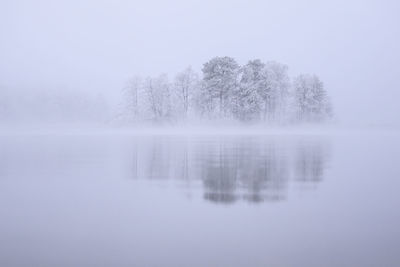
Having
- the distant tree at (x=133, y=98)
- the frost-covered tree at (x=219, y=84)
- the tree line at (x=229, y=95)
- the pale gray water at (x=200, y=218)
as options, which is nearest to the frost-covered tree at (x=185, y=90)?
the tree line at (x=229, y=95)

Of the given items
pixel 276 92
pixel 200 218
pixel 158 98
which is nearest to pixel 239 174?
pixel 200 218

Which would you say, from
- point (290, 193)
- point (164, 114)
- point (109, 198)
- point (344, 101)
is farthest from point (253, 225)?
point (344, 101)

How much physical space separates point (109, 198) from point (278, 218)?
472 cm

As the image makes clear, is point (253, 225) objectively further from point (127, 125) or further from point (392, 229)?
point (127, 125)

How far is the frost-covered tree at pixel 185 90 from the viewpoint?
2758 inches

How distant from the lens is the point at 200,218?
7902 mm

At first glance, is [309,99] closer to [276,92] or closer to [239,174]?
[276,92]

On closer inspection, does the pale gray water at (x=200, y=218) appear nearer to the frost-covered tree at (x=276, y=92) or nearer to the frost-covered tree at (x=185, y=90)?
the frost-covered tree at (x=276, y=92)

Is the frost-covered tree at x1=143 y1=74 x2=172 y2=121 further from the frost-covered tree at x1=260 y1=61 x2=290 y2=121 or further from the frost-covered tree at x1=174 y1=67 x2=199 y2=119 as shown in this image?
the frost-covered tree at x1=260 y1=61 x2=290 y2=121

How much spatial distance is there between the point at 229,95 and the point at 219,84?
2.73 metres

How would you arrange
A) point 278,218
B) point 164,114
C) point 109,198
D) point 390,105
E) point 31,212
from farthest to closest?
point 390,105 → point 164,114 → point 109,198 → point 31,212 → point 278,218

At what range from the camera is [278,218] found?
25.9 ft

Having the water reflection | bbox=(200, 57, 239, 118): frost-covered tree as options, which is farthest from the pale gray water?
bbox=(200, 57, 239, 118): frost-covered tree

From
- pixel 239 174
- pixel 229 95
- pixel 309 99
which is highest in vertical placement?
pixel 229 95
